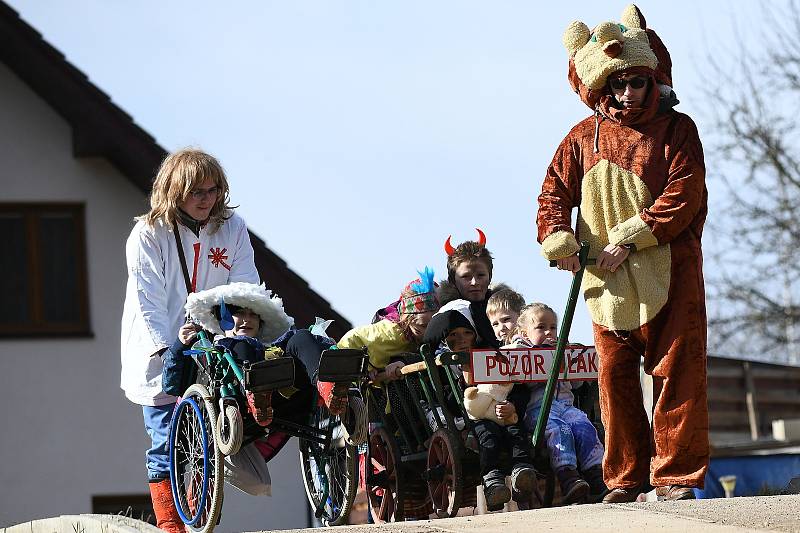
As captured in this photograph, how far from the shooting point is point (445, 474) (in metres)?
9.48

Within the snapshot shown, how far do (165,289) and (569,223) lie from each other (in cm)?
197

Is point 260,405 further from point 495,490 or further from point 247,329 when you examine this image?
point 495,490

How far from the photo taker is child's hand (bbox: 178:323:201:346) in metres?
8.53

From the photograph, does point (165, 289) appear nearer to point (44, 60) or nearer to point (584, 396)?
point (584, 396)

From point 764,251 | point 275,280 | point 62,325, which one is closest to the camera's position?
point 275,280

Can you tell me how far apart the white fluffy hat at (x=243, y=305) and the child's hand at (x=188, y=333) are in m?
0.06

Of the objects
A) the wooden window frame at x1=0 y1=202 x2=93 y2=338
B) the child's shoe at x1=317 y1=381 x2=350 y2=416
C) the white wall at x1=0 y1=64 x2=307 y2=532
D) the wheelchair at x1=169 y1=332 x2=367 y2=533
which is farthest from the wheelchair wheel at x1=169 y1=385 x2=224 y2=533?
the wooden window frame at x1=0 y1=202 x2=93 y2=338

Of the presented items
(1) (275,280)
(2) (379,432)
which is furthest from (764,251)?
(2) (379,432)

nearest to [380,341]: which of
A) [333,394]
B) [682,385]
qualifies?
[333,394]

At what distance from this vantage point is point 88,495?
59.0ft

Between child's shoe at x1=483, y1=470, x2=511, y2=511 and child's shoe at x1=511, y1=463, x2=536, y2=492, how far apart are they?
6cm

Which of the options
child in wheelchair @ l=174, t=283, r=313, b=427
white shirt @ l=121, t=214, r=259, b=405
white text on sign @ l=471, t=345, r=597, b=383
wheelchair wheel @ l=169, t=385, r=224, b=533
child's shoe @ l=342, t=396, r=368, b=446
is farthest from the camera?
white text on sign @ l=471, t=345, r=597, b=383

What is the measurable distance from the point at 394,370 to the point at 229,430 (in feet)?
6.34

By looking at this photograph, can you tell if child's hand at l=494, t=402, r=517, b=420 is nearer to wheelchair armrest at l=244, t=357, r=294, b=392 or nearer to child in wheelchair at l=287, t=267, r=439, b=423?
child in wheelchair at l=287, t=267, r=439, b=423
